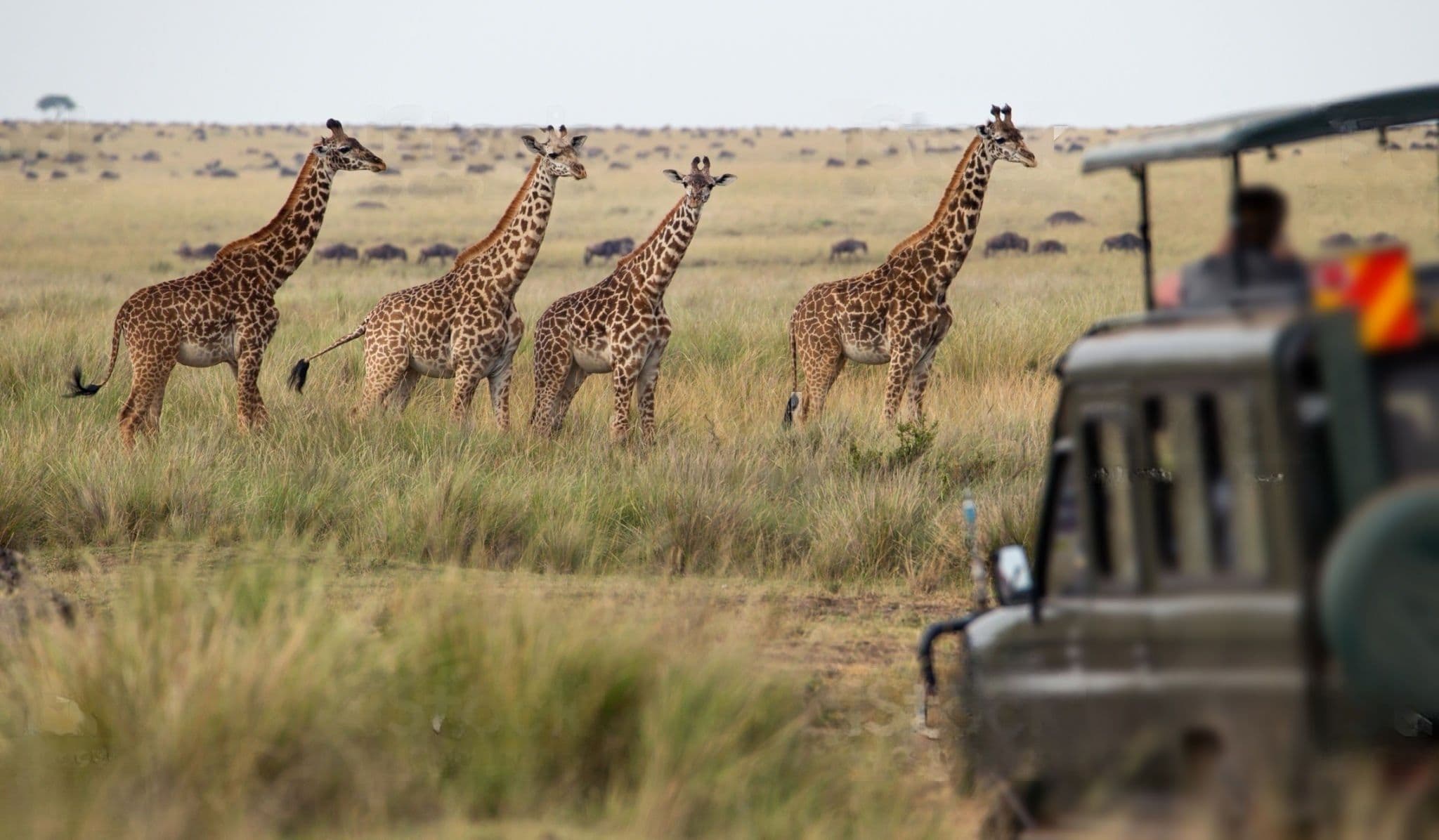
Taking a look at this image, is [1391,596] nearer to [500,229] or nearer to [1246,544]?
[1246,544]

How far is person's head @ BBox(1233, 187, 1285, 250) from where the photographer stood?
3.88 m

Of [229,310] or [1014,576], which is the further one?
[229,310]

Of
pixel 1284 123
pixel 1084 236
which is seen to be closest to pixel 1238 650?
pixel 1284 123

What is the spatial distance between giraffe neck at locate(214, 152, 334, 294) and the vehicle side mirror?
804 cm

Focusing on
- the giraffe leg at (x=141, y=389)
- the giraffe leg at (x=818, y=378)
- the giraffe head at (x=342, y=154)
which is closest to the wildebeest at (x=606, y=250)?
the giraffe leg at (x=818, y=378)

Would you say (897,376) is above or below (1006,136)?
below

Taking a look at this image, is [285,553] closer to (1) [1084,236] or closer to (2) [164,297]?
(2) [164,297]

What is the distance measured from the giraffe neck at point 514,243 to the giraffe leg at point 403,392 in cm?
87

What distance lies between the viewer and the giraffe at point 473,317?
39.0ft

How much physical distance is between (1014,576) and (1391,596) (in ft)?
4.72

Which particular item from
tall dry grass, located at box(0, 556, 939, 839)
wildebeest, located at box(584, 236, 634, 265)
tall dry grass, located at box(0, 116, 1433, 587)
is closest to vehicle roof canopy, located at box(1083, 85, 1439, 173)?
tall dry grass, located at box(0, 116, 1433, 587)

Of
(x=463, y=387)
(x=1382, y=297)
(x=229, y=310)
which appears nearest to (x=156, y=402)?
(x=229, y=310)

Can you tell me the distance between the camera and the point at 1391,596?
2969 millimetres

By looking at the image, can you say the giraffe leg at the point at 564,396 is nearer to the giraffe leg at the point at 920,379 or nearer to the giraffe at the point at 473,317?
the giraffe at the point at 473,317
